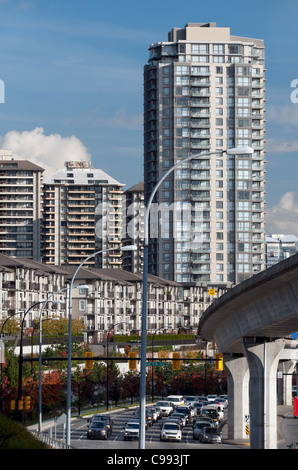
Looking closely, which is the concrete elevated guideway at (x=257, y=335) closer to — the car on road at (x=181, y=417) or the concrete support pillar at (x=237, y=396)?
the concrete support pillar at (x=237, y=396)

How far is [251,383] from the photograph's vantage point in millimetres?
56188

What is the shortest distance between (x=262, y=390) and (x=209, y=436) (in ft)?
43.4

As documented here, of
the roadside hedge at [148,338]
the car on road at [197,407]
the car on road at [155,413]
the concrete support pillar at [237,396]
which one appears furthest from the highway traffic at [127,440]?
the roadside hedge at [148,338]

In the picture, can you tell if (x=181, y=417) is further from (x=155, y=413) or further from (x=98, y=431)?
(x=98, y=431)

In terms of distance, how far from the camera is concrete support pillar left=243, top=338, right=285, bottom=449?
177 feet

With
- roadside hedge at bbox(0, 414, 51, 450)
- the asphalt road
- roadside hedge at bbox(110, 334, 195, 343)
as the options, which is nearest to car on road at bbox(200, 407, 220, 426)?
the asphalt road

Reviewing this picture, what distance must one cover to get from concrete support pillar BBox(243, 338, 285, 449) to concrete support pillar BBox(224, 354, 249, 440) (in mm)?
18067

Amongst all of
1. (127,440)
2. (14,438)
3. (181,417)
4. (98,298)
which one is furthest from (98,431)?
(98,298)

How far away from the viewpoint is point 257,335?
5394 centimetres

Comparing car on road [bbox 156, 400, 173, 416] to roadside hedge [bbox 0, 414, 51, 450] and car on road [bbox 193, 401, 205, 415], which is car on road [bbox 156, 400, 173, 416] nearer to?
car on road [bbox 193, 401, 205, 415]

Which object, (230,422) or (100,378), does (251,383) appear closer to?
(230,422)

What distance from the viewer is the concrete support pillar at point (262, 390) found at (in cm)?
5403
